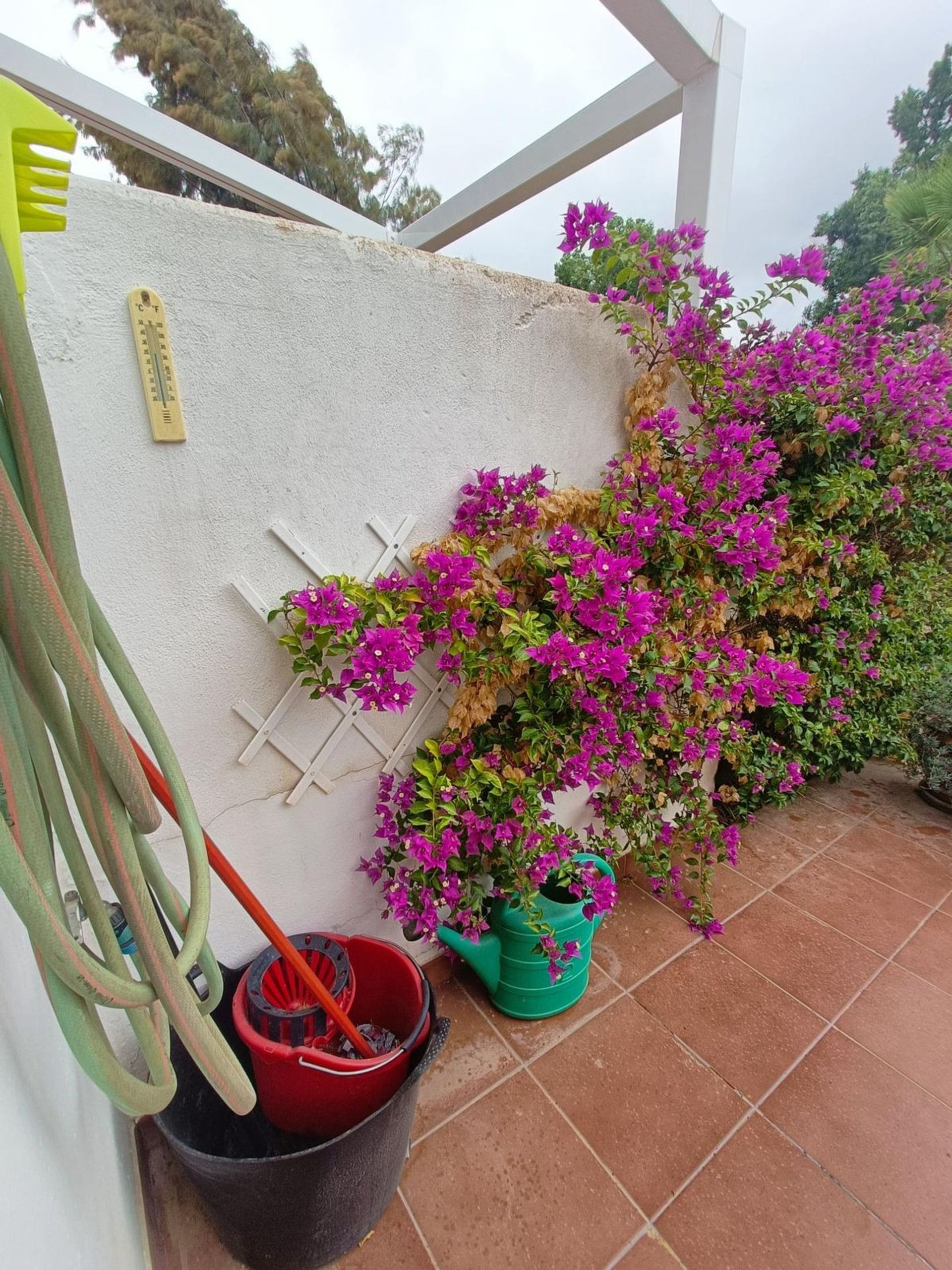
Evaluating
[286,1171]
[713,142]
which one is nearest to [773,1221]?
[286,1171]

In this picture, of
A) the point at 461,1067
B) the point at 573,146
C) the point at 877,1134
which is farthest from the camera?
the point at 573,146

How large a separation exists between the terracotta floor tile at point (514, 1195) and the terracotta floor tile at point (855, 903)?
1.28 m

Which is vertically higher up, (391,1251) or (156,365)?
(156,365)

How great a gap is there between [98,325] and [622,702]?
140cm

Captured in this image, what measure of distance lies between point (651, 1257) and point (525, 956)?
60 cm

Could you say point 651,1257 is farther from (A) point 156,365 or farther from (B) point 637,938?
(A) point 156,365

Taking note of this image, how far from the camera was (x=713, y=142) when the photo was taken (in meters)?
1.69

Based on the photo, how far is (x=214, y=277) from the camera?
1000 mm

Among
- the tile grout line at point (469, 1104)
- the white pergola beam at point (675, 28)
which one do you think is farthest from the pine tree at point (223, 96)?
the tile grout line at point (469, 1104)

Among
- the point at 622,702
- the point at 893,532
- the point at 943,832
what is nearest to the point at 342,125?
the point at 893,532

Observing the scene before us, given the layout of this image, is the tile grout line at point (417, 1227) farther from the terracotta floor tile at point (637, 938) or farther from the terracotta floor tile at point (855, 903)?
the terracotta floor tile at point (855, 903)

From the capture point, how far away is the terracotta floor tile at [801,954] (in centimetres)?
168

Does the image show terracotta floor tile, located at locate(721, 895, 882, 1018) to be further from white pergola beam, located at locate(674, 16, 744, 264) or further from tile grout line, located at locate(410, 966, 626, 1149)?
white pergola beam, located at locate(674, 16, 744, 264)

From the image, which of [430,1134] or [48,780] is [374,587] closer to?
[48,780]
